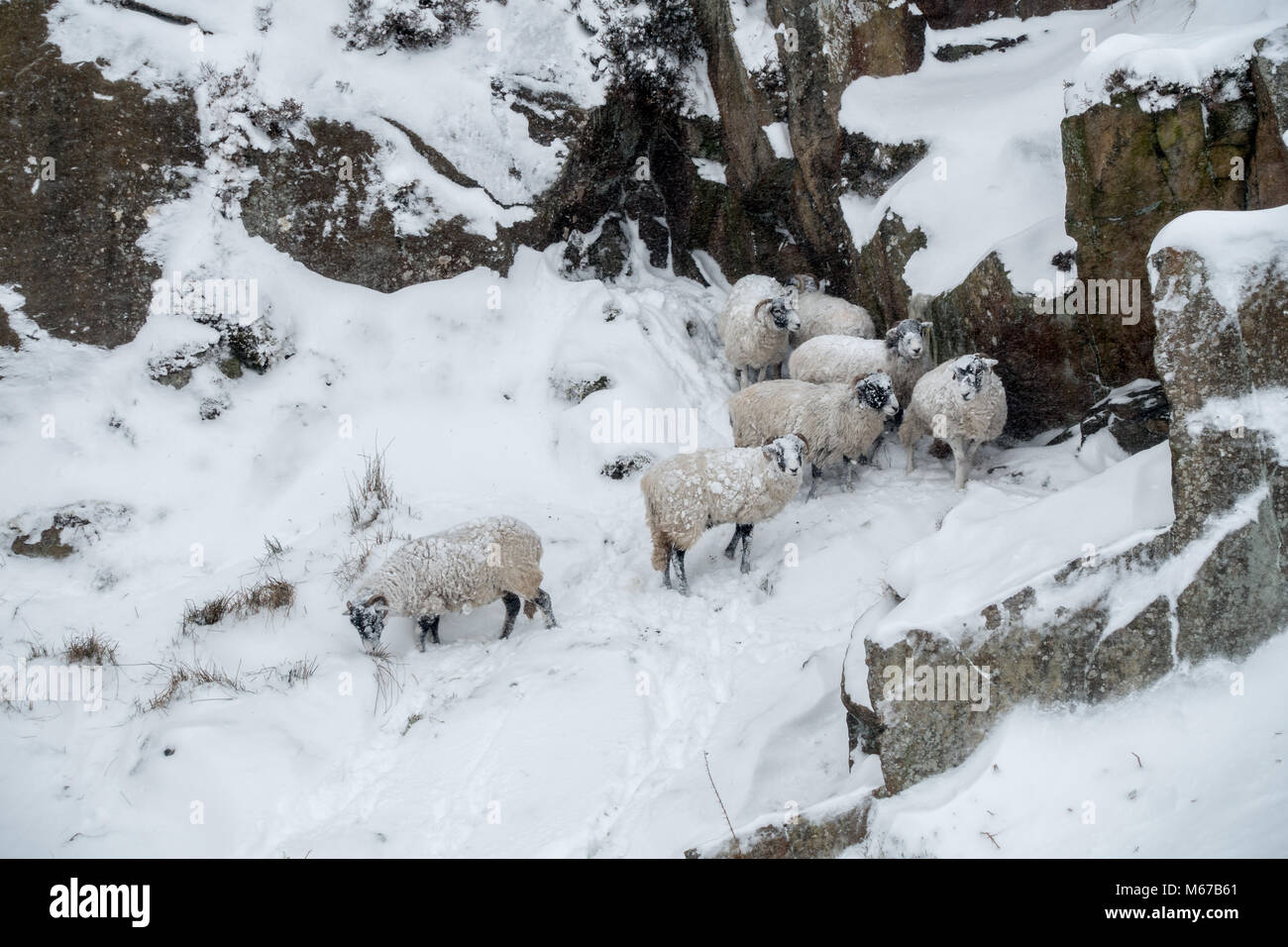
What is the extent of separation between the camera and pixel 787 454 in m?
7.50

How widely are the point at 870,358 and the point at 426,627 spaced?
202 inches

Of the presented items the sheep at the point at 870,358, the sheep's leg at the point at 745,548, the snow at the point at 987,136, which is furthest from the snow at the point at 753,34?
the sheep's leg at the point at 745,548

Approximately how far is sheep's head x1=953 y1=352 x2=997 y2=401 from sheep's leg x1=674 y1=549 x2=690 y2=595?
2.84 meters

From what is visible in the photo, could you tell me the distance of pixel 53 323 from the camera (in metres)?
8.73

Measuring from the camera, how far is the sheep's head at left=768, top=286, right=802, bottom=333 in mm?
9250

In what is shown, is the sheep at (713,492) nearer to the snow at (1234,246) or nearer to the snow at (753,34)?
the snow at (1234,246)

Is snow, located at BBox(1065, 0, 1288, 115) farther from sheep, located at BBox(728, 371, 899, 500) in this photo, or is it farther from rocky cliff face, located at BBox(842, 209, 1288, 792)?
sheep, located at BBox(728, 371, 899, 500)

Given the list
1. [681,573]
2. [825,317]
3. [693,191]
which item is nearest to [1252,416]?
[681,573]

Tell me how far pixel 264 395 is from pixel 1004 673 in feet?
26.0

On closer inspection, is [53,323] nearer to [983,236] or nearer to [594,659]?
[594,659]

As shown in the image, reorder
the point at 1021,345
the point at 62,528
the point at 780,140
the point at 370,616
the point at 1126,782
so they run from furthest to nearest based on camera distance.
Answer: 1. the point at 780,140
2. the point at 62,528
3. the point at 1021,345
4. the point at 370,616
5. the point at 1126,782

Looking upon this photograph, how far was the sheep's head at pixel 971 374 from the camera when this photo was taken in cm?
750

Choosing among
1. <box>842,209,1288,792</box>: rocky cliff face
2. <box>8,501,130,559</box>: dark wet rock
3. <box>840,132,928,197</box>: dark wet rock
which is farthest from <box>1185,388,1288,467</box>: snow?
<box>8,501,130,559</box>: dark wet rock

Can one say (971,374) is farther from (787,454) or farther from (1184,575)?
(1184,575)
